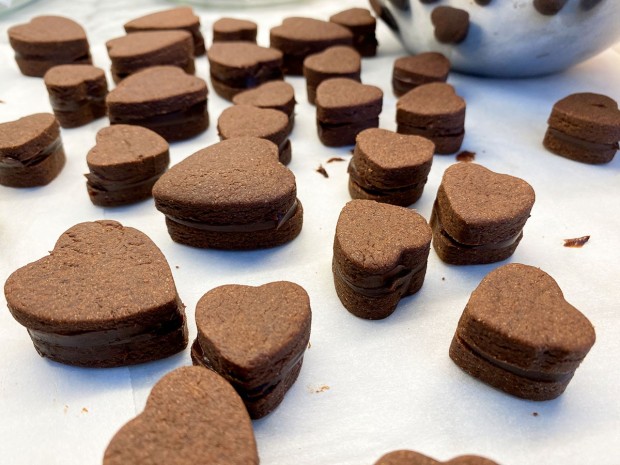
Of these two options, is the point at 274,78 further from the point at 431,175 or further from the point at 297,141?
the point at 431,175

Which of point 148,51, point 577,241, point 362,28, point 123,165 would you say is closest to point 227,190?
point 123,165

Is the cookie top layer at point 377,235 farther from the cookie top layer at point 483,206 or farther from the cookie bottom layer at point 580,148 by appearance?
the cookie bottom layer at point 580,148

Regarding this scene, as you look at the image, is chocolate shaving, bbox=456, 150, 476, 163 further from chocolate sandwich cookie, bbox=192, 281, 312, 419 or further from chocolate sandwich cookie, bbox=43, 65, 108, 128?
chocolate sandwich cookie, bbox=43, 65, 108, 128

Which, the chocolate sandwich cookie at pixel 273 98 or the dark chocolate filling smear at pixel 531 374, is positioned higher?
the chocolate sandwich cookie at pixel 273 98

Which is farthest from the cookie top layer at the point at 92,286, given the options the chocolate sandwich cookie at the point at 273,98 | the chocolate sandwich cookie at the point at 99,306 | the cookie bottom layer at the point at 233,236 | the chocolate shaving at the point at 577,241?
the chocolate shaving at the point at 577,241

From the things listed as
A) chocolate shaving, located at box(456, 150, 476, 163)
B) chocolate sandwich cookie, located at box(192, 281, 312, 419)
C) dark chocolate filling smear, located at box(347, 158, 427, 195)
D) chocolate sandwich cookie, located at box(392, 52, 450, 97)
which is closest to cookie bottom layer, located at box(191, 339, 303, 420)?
chocolate sandwich cookie, located at box(192, 281, 312, 419)

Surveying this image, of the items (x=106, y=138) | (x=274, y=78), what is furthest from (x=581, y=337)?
(x=274, y=78)
